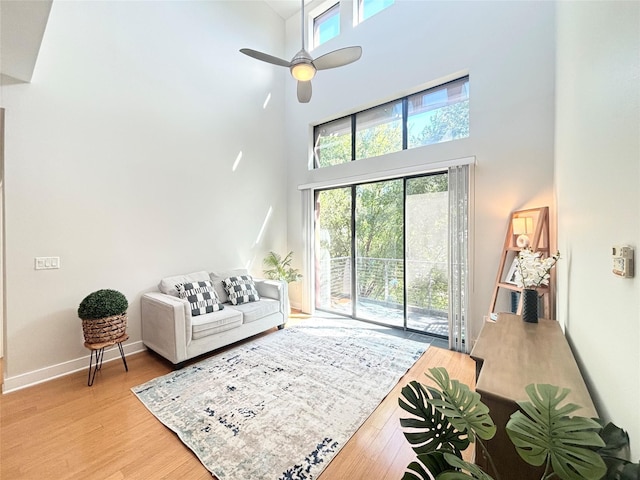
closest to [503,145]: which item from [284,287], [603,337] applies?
[603,337]

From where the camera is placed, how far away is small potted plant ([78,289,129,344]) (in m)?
2.55

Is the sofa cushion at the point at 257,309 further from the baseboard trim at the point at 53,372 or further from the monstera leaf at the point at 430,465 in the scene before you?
the monstera leaf at the point at 430,465

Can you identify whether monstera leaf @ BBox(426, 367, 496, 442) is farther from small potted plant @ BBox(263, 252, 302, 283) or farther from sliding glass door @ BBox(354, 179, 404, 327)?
small potted plant @ BBox(263, 252, 302, 283)

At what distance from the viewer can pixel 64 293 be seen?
2770 millimetres

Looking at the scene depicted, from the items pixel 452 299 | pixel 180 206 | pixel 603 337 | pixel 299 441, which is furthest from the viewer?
pixel 180 206

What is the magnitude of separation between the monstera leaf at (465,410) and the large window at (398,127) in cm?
335

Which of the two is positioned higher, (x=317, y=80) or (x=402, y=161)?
(x=317, y=80)

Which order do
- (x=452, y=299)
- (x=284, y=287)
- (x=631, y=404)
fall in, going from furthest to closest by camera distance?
1. (x=284, y=287)
2. (x=452, y=299)
3. (x=631, y=404)

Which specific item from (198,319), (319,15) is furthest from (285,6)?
(198,319)

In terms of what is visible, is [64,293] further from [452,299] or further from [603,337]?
[452,299]

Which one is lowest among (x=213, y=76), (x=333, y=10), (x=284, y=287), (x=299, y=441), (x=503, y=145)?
(x=299, y=441)

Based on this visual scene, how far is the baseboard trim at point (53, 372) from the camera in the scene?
2463 mm

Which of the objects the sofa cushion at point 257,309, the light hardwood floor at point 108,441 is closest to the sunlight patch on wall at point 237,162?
the sofa cushion at point 257,309

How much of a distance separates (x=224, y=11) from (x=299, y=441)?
5.79 m
